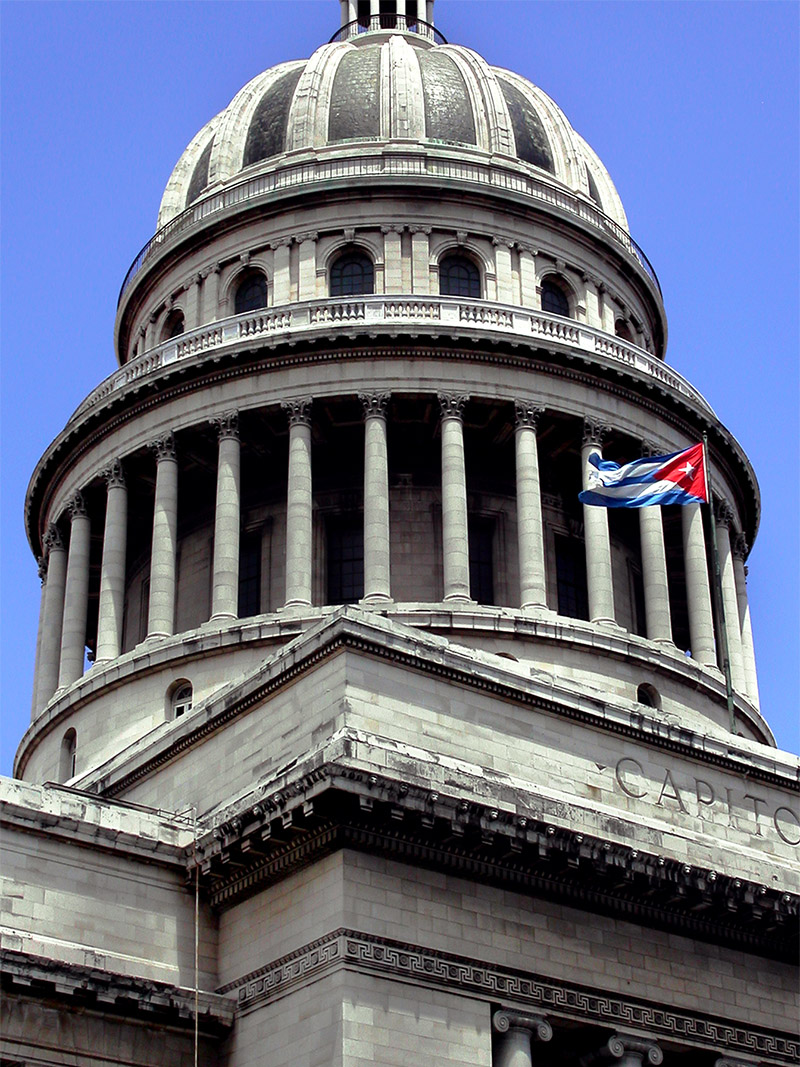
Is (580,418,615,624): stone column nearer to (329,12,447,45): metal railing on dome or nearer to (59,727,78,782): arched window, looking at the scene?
(59,727,78,782): arched window

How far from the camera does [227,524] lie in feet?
167

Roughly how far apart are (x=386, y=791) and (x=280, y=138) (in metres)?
36.5

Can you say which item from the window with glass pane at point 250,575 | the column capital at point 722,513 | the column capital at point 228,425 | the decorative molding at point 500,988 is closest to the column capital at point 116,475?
the column capital at point 228,425

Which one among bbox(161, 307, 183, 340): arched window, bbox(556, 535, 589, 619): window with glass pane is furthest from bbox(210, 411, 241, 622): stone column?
bbox(556, 535, 589, 619): window with glass pane

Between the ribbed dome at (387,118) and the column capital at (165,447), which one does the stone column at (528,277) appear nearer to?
the ribbed dome at (387,118)

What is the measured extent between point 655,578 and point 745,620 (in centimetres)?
702

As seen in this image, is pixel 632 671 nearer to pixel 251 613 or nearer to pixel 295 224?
pixel 251 613

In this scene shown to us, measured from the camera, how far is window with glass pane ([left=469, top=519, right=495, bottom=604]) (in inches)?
2048

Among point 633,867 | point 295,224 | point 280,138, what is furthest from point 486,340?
point 633,867

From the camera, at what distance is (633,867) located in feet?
105

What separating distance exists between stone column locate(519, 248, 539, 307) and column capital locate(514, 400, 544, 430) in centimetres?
529

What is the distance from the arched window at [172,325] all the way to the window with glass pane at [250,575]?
33.9 feet

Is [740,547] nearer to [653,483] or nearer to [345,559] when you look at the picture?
[345,559]

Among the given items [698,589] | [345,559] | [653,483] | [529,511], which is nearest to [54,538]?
[345,559]
